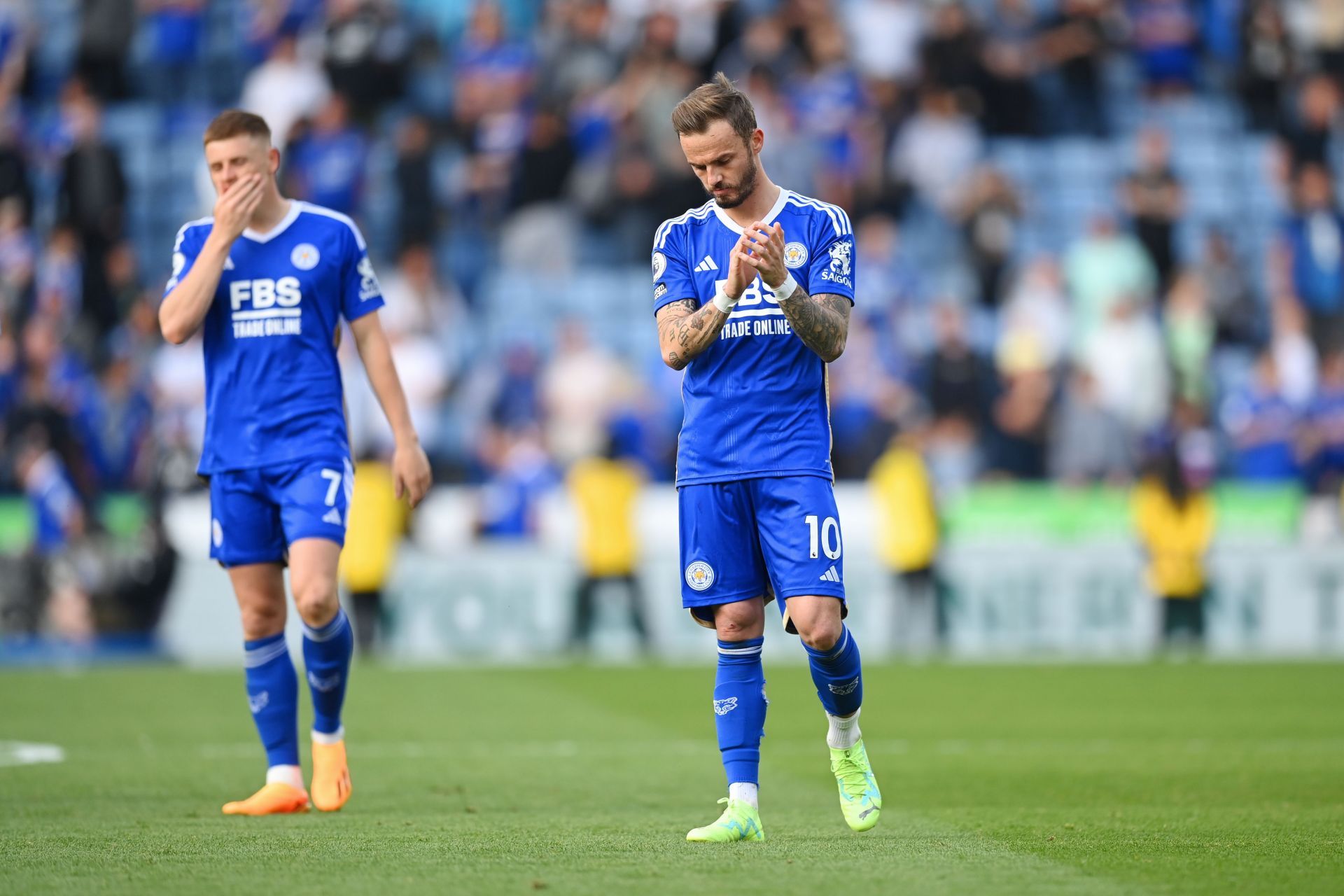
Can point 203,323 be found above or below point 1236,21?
below

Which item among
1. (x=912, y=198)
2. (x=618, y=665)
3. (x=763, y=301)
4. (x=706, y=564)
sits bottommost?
(x=618, y=665)

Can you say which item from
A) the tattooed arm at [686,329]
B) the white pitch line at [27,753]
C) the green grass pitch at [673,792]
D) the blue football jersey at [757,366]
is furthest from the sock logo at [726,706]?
the white pitch line at [27,753]

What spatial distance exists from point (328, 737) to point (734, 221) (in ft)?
7.93

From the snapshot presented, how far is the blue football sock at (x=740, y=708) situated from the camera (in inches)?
233

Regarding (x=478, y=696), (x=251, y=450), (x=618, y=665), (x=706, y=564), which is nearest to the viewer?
(x=706, y=564)

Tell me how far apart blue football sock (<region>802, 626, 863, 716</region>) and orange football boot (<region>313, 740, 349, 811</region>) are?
183cm

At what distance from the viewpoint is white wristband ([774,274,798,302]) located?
561cm

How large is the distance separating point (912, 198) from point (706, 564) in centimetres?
1469

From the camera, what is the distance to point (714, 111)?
18.9 ft

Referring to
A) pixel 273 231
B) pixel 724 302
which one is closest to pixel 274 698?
pixel 273 231

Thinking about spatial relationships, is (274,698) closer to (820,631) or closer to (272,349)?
(272,349)

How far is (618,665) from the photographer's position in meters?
15.5

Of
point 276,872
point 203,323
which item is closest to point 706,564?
point 276,872

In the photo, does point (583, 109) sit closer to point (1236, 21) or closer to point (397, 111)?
point (397, 111)
